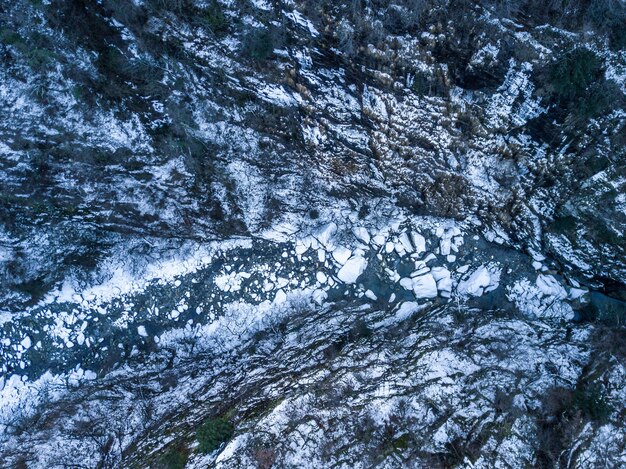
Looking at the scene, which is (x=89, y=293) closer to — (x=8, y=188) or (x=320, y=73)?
(x=8, y=188)

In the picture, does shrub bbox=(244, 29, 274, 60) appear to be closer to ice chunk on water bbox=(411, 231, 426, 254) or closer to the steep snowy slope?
the steep snowy slope

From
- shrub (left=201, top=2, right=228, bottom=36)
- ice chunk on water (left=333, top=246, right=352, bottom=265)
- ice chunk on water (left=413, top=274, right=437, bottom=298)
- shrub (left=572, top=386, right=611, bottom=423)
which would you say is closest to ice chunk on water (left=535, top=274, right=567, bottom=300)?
shrub (left=572, top=386, right=611, bottom=423)

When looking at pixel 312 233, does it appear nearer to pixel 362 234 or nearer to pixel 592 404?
pixel 362 234

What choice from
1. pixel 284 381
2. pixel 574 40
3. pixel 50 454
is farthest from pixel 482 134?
pixel 50 454

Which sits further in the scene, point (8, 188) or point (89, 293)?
point (89, 293)

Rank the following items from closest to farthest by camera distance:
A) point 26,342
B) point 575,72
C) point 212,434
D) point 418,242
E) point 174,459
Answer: point 575,72 < point 212,434 < point 174,459 < point 26,342 < point 418,242

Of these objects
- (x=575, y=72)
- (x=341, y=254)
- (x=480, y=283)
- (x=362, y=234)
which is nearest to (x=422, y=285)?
(x=480, y=283)

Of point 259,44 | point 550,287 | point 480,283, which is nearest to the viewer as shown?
point 259,44

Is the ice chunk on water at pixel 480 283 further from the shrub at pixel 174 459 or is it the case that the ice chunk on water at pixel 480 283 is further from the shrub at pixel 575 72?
the shrub at pixel 174 459
